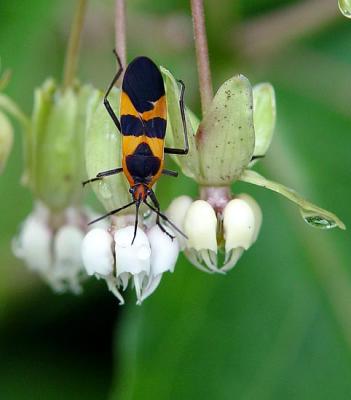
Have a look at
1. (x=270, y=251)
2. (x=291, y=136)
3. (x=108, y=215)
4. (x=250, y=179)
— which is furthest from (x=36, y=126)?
(x=291, y=136)

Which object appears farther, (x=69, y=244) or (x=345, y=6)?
(x=69, y=244)

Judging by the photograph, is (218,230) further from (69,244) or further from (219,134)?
(69,244)

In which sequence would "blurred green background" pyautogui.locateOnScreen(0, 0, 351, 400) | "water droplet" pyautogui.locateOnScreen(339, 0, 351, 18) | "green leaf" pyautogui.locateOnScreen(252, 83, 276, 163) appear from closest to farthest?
"water droplet" pyautogui.locateOnScreen(339, 0, 351, 18) → "green leaf" pyautogui.locateOnScreen(252, 83, 276, 163) → "blurred green background" pyautogui.locateOnScreen(0, 0, 351, 400)

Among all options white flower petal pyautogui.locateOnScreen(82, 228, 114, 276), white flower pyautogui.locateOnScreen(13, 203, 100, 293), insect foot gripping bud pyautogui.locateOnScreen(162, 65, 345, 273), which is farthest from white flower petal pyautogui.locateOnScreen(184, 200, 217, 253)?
white flower pyautogui.locateOnScreen(13, 203, 100, 293)

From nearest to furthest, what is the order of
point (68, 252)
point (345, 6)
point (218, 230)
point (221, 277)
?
point (345, 6)
point (218, 230)
point (68, 252)
point (221, 277)

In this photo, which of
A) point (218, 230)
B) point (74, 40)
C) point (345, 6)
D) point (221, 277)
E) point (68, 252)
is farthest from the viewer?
point (221, 277)

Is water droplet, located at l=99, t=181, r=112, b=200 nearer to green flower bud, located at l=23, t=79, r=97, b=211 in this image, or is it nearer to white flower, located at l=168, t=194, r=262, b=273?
white flower, located at l=168, t=194, r=262, b=273

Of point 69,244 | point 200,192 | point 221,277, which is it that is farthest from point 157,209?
point 221,277
